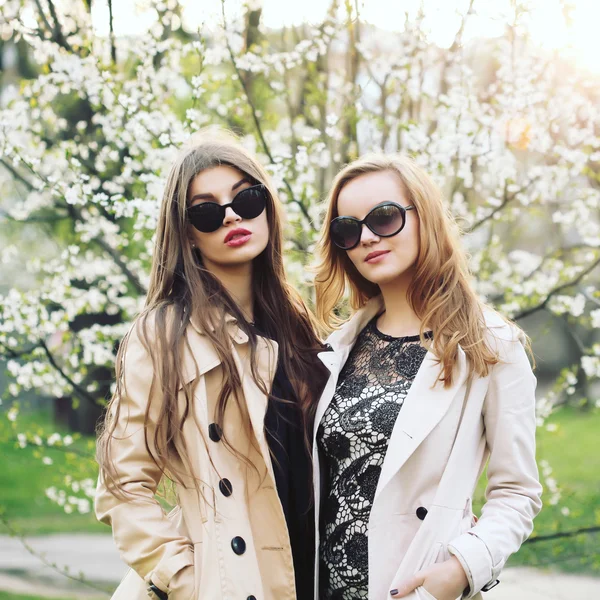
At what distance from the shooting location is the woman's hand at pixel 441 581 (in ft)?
7.07

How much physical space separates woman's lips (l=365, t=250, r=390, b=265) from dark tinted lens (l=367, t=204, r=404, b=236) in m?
0.07

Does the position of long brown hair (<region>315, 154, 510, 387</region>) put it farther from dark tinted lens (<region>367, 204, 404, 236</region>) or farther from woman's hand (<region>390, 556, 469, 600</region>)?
woman's hand (<region>390, 556, 469, 600</region>)

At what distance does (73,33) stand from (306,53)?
1.55 meters

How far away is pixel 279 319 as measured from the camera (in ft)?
9.61

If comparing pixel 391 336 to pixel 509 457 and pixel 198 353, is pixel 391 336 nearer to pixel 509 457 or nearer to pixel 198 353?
pixel 509 457

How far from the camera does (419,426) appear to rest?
7.47 feet

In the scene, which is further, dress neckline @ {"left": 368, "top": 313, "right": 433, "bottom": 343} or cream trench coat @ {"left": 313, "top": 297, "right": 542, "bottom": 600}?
dress neckline @ {"left": 368, "top": 313, "right": 433, "bottom": 343}

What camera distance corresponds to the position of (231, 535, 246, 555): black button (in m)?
2.32

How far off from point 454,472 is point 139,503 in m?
1.04

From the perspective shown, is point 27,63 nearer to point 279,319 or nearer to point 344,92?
point 344,92

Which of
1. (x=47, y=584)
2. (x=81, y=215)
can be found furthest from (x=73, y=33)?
(x=47, y=584)

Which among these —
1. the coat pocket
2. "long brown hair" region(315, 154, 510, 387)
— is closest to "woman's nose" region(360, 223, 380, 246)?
"long brown hair" region(315, 154, 510, 387)

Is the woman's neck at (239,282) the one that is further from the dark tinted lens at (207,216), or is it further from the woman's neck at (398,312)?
the woman's neck at (398,312)

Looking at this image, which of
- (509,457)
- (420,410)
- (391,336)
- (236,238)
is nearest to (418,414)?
(420,410)
